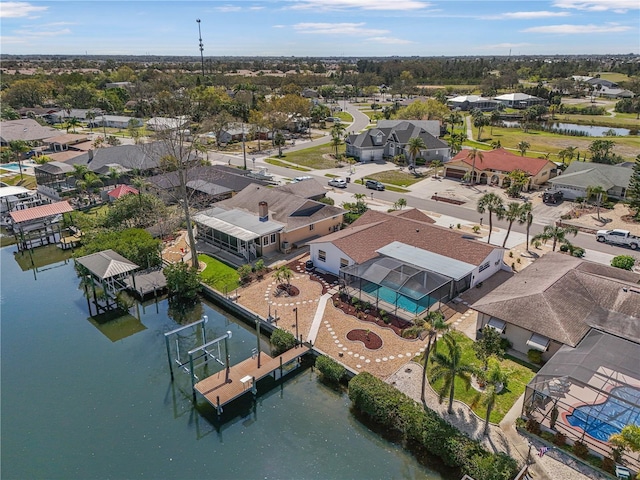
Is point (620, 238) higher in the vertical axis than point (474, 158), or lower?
lower

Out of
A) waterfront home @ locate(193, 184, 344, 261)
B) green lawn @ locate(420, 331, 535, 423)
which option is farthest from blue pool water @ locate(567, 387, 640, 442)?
waterfront home @ locate(193, 184, 344, 261)

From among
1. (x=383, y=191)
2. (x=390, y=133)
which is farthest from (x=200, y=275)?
(x=390, y=133)

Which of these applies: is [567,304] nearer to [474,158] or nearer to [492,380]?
[492,380]

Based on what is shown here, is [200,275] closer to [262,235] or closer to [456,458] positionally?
[262,235]

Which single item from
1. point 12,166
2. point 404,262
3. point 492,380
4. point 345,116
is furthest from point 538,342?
point 345,116

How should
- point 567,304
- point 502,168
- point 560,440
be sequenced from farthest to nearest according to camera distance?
point 502,168 → point 567,304 → point 560,440

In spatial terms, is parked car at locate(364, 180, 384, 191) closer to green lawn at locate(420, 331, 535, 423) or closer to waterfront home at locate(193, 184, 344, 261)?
waterfront home at locate(193, 184, 344, 261)
